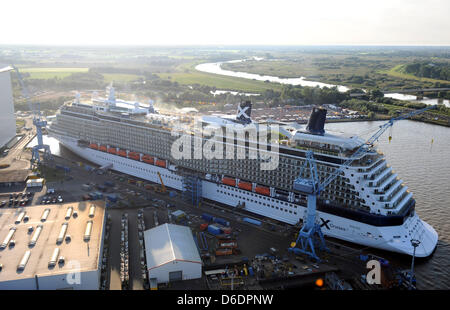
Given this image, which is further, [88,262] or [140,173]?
[140,173]

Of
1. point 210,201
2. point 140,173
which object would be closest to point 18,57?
point 140,173

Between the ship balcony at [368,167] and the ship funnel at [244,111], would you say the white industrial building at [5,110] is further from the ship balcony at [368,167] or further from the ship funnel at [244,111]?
the ship balcony at [368,167]

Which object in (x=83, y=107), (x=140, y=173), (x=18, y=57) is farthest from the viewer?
(x=18, y=57)

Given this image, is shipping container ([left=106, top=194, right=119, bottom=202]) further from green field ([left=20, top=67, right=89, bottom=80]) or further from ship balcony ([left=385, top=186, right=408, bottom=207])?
green field ([left=20, top=67, right=89, bottom=80])

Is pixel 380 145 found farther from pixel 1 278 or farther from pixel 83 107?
pixel 1 278

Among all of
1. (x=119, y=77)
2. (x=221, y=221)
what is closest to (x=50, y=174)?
(x=221, y=221)

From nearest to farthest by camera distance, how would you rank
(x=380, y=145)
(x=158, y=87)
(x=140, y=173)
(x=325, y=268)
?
(x=325, y=268) < (x=140, y=173) < (x=380, y=145) < (x=158, y=87)

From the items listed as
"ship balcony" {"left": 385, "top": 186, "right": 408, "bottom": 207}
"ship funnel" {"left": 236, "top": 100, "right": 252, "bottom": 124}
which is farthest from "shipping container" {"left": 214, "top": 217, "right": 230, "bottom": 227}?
"ship balcony" {"left": 385, "top": 186, "right": 408, "bottom": 207}

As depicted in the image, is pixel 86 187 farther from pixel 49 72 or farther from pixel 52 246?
pixel 49 72
